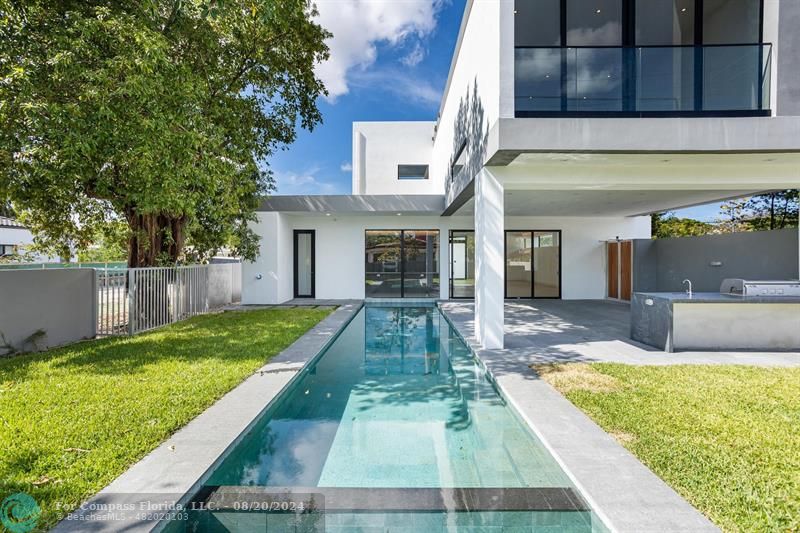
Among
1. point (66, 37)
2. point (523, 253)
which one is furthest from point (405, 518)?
point (523, 253)

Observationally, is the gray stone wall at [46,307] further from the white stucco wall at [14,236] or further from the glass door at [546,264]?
the white stucco wall at [14,236]

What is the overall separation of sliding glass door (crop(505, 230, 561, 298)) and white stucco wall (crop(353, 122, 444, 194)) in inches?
250

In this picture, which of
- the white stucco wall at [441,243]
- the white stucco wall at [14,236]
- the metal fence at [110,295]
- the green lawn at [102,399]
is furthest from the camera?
A: the white stucco wall at [14,236]

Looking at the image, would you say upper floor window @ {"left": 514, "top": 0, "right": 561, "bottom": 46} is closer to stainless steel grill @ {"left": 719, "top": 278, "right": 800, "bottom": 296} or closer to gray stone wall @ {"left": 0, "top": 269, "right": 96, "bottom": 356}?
stainless steel grill @ {"left": 719, "top": 278, "right": 800, "bottom": 296}

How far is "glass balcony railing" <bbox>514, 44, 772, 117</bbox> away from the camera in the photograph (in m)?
5.77

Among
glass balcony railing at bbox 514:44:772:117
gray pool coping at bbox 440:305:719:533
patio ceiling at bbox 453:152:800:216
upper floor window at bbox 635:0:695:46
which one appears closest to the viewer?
gray pool coping at bbox 440:305:719:533

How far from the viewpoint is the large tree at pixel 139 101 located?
5180 mm

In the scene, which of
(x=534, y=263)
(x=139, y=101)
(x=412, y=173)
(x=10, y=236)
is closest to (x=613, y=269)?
(x=534, y=263)

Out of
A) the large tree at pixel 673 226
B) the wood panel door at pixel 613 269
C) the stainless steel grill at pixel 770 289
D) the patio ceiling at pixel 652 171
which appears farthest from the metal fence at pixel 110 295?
the large tree at pixel 673 226

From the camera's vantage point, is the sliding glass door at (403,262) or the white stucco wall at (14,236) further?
the white stucco wall at (14,236)

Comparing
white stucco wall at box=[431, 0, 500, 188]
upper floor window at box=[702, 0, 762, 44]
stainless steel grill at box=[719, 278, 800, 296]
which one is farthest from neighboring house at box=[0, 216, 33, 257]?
stainless steel grill at box=[719, 278, 800, 296]

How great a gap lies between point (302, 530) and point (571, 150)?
539 cm

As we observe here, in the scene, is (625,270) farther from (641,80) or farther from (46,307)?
(46,307)

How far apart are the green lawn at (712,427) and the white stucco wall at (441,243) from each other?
8.28 m
